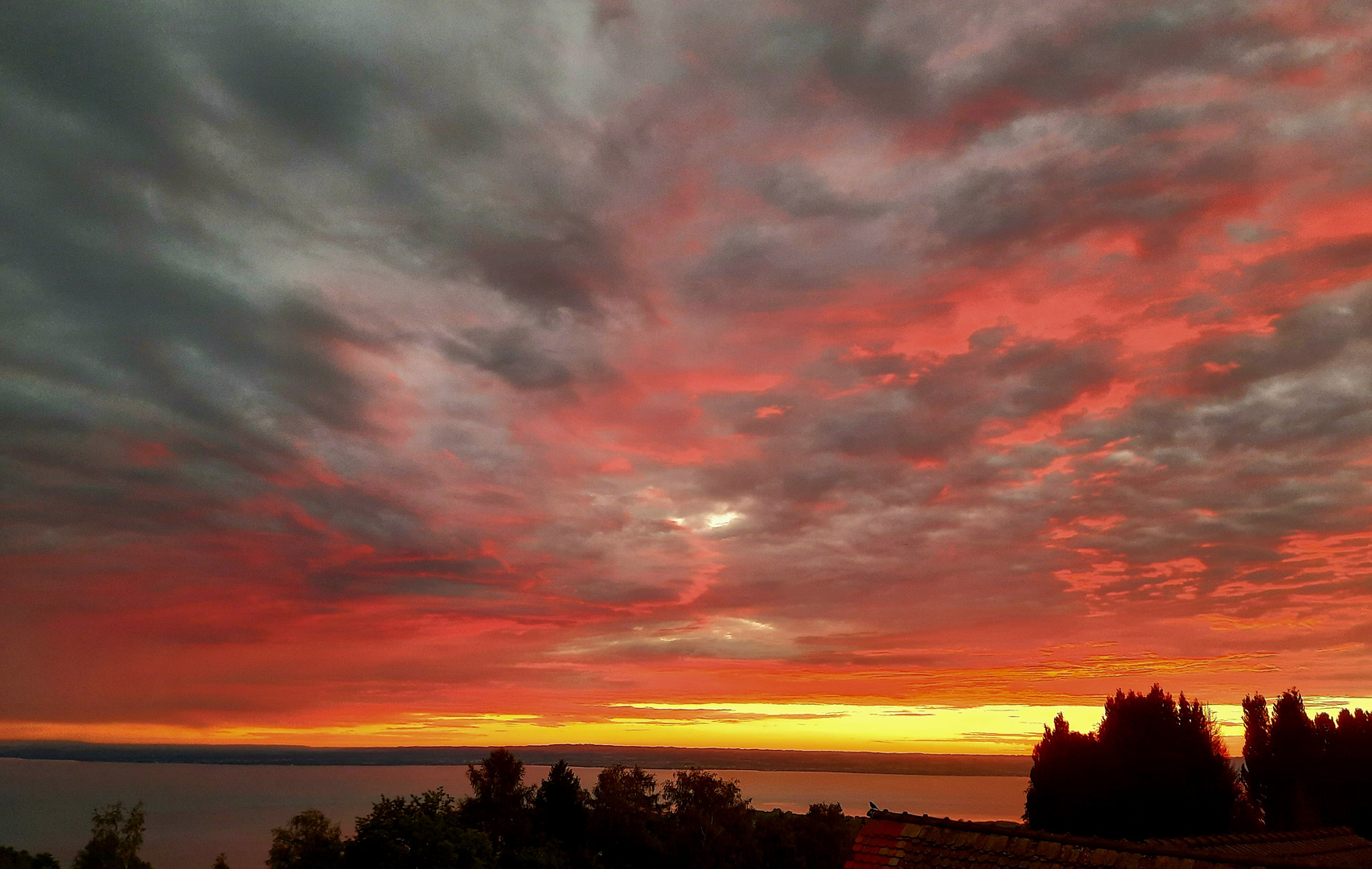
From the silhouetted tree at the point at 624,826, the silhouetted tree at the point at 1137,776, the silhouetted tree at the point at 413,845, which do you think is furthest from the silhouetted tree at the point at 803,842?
the silhouetted tree at the point at 413,845

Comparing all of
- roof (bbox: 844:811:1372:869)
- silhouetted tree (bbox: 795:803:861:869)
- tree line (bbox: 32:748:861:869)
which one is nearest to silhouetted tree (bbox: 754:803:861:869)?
silhouetted tree (bbox: 795:803:861:869)

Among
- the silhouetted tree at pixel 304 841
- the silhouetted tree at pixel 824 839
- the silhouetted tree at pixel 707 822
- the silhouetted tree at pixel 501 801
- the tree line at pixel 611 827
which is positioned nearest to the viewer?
the silhouetted tree at pixel 304 841

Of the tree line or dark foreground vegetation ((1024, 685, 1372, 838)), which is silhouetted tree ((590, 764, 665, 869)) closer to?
the tree line

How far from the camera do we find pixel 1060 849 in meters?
16.6

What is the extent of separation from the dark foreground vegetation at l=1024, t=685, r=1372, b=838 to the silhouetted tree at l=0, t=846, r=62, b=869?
241 feet

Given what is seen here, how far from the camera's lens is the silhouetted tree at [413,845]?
4741cm

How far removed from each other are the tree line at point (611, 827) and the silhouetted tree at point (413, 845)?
18935 millimetres

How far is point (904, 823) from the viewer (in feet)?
65.6

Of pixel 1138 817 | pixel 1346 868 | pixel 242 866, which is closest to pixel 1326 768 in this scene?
pixel 1138 817

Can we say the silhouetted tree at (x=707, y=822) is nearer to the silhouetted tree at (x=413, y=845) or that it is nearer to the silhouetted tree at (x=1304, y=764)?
the silhouetted tree at (x=413, y=845)

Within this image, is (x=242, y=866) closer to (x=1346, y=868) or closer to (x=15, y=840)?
(x=15, y=840)

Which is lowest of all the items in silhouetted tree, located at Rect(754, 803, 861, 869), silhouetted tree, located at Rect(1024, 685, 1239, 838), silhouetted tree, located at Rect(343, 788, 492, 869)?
silhouetted tree, located at Rect(754, 803, 861, 869)

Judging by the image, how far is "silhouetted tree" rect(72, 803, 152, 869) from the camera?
68.2m

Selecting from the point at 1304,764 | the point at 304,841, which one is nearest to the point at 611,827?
the point at 304,841
